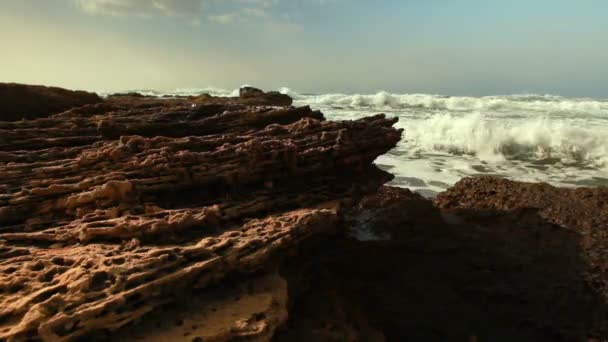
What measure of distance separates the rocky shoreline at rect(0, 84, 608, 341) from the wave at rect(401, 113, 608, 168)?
23.3 ft

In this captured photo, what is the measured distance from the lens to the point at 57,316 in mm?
2547

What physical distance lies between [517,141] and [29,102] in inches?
486

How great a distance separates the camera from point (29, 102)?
5.82 metres

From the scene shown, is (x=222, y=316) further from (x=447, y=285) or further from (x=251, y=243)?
(x=447, y=285)

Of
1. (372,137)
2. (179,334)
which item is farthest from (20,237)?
(372,137)

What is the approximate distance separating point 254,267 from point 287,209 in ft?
2.98

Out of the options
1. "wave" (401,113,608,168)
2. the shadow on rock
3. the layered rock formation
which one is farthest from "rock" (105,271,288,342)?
"wave" (401,113,608,168)

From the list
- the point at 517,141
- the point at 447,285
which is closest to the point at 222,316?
the point at 447,285

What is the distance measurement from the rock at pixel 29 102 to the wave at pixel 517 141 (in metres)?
9.85

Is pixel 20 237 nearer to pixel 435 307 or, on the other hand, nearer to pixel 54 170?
pixel 54 170

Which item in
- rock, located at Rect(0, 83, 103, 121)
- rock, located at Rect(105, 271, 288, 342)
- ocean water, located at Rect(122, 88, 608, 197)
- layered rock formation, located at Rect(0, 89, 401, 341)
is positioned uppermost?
rock, located at Rect(0, 83, 103, 121)

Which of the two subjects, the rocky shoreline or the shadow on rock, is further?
the shadow on rock

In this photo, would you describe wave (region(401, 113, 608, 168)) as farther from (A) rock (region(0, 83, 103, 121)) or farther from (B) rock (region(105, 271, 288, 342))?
(B) rock (region(105, 271, 288, 342))

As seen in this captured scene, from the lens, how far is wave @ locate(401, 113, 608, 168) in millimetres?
12375
